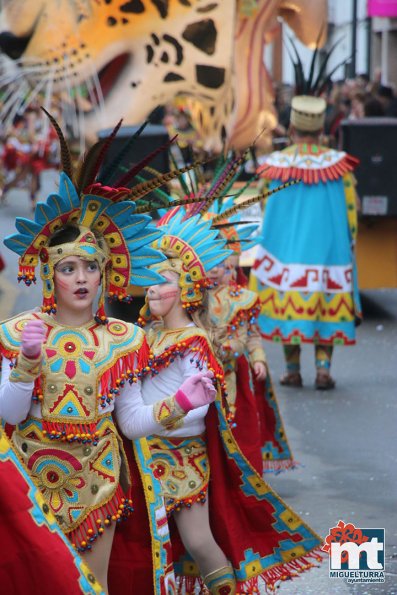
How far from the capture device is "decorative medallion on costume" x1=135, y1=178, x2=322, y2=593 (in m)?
5.16

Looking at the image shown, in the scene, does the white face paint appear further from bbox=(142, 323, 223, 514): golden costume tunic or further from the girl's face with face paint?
the girl's face with face paint

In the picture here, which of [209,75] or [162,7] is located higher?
[162,7]

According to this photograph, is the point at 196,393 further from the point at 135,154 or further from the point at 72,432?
the point at 135,154

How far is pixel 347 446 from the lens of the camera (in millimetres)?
8508

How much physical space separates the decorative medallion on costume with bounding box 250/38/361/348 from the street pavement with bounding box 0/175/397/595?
1.58ft

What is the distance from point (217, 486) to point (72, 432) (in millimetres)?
937

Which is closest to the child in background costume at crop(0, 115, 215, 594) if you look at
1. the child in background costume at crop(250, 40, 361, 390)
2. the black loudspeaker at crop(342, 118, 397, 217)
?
the child in background costume at crop(250, 40, 361, 390)

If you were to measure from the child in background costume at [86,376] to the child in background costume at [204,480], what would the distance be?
37 cm

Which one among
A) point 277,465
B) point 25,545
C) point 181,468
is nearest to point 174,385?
point 181,468

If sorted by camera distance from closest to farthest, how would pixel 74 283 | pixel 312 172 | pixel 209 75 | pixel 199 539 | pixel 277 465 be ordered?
pixel 74 283
pixel 199 539
pixel 277 465
pixel 312 172
pixel 209 75

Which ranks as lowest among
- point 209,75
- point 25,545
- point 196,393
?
point 209,75

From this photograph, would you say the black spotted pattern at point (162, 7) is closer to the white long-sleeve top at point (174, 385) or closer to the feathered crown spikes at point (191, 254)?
the feathered crown spikes at point (191, 254)

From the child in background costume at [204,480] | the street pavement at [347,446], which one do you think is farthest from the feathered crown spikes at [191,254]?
the street pavement at [347,446]

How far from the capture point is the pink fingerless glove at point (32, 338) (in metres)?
4.20
